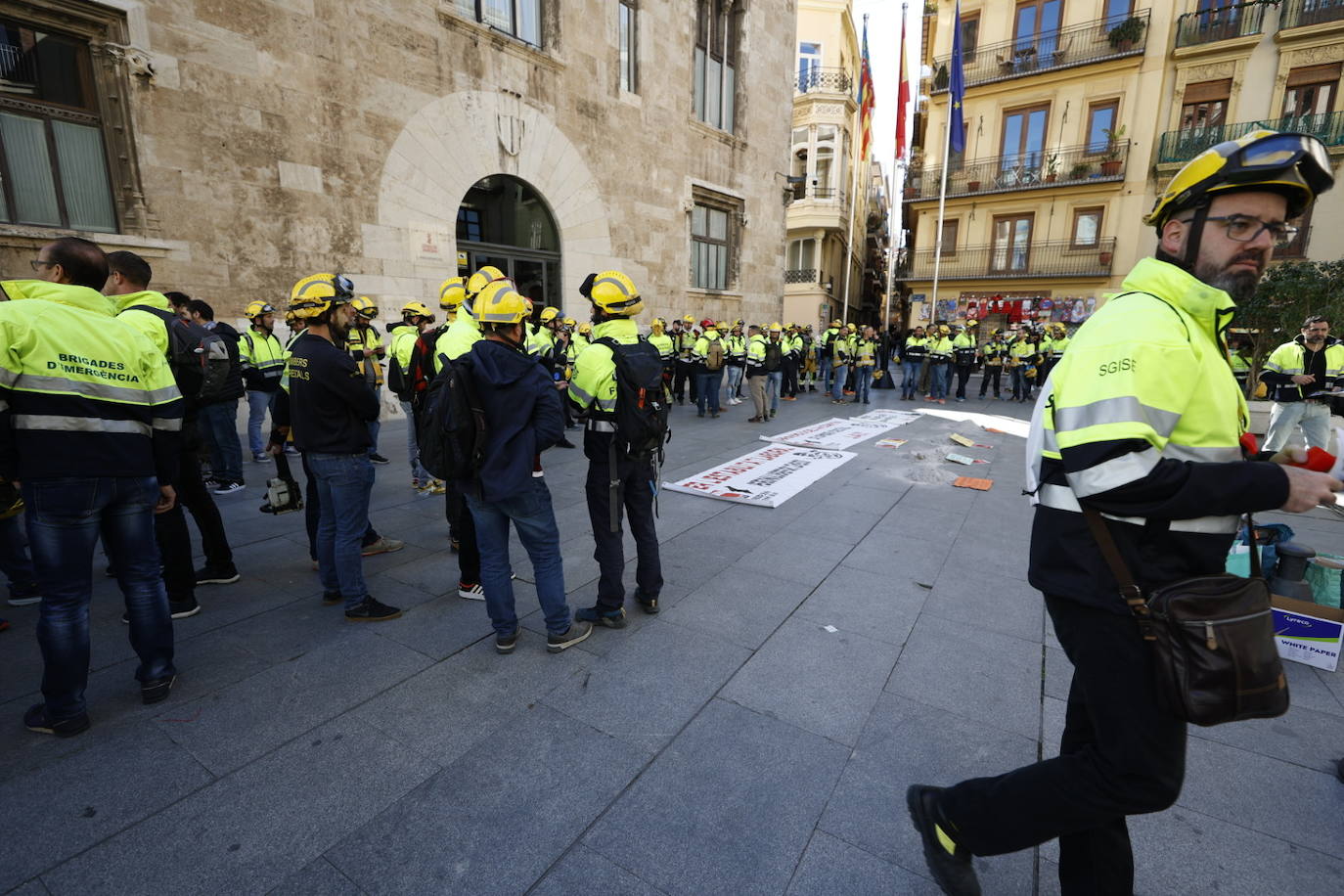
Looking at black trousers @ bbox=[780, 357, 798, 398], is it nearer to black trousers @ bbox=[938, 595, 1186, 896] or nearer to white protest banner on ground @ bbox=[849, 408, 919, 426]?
white protest banner on ground @ bbox=[849, 408, 919, 426]

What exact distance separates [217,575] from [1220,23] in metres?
32.9

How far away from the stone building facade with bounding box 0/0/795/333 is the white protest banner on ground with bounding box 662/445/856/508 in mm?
7345

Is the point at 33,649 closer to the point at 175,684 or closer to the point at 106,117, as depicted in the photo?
the point at 175,684

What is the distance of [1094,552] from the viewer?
1528mm

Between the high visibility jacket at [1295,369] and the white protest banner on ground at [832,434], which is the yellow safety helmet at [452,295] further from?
the high visibility jacket at [1295,369]

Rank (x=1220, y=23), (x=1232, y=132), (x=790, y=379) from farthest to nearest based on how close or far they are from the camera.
Answer: (x=1220, y=23), (x=1232, y=132), (x=790, y=379)

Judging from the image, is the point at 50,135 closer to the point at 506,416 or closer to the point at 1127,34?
the point at 506,416

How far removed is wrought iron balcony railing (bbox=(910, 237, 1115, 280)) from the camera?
78.6 ft

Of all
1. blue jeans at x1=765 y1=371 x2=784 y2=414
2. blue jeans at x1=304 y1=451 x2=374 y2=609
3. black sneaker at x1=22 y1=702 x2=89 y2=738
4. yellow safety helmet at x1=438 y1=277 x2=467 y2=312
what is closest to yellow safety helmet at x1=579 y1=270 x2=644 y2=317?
blue jeans at x1=304 y1=451 x2=374 y2=609

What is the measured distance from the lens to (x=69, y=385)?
8.38 feet

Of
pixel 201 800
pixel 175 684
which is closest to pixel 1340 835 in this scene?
pixel 201 800

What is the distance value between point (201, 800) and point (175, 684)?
3.47ft

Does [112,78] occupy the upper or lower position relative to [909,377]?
upper

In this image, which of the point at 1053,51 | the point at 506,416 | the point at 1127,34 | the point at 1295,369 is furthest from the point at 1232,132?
the point at 506,416
